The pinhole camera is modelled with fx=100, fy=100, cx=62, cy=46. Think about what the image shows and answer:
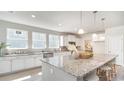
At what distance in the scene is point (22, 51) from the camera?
5.33 metres

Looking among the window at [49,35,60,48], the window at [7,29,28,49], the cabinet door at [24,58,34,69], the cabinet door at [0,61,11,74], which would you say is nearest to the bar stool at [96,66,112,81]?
the cabinet door at [0,61,11,74]

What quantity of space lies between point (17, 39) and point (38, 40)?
4.33ft

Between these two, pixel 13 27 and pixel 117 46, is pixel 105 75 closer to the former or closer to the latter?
pixel 13 27

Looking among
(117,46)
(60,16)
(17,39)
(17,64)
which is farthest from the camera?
(117,46)

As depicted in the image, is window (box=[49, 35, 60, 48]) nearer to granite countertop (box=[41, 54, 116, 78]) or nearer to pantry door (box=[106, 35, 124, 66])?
pantry door (box=[106, 35, 124, 66])

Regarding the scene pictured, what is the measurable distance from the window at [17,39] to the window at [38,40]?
0.56 metres

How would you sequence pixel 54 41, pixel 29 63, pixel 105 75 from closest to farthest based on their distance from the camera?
1. pixel 105 75
2. pixel 29 63
3. pixel 54 41

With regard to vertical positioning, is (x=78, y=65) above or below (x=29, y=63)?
above

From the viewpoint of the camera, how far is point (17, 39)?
5355 millimetres

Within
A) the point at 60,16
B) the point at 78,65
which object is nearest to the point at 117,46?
the point at 60,16

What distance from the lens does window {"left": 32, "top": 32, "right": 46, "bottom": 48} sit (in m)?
6.06

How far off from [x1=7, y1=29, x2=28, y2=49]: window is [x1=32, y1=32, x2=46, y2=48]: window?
1.82 ft
